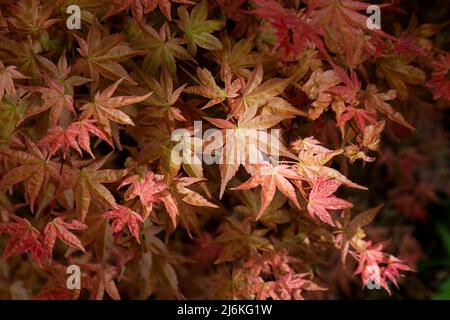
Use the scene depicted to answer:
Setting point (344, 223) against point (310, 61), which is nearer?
point (310, 61)

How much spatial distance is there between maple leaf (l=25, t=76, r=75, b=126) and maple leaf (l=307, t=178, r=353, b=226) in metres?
0.59

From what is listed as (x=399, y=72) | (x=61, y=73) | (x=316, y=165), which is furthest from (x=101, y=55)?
(x=399, y=72)

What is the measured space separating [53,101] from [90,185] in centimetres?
23

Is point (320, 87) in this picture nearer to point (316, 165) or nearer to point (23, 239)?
point (316, 165)

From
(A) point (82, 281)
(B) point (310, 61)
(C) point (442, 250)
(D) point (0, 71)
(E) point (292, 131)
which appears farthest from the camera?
(C) point (442, 250)

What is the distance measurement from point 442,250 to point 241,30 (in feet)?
6.82

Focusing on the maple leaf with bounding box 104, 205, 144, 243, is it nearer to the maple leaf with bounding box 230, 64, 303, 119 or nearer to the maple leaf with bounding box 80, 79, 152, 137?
the maple leaf with bounding box 80, 79, 152, 137

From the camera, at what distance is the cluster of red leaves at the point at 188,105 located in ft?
4.53

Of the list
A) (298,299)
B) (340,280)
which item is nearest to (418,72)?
(298,299)

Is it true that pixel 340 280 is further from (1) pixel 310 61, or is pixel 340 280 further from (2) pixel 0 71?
(2) pixel 0 71

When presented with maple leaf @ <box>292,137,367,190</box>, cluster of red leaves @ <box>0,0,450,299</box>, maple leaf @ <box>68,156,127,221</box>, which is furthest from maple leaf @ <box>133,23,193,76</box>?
maple leaf @ <box>292,137,367,190</box>
